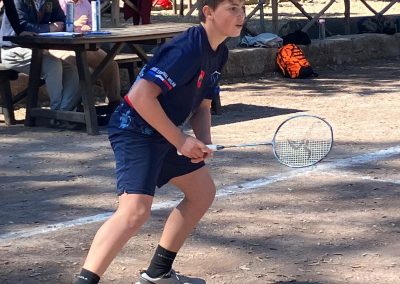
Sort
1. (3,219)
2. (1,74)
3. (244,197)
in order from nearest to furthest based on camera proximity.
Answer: (3,219), (244,197), (1,74)

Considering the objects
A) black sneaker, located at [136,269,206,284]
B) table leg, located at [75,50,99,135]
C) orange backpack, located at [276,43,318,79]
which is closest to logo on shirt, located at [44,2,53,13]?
table leg, located at [75,50,99,135]

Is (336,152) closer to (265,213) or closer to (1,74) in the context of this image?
(265,213)

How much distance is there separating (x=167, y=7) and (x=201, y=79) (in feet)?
60.2

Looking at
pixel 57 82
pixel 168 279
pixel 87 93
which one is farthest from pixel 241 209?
pixel 57 82

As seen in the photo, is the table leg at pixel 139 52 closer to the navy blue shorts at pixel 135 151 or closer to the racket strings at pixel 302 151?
Result: the racket strings at pixel 302 151

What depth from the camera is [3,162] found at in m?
8.30

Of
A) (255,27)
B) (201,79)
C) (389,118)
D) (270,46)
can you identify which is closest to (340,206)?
(201,79)

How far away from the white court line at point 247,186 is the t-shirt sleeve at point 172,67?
78.1 inches

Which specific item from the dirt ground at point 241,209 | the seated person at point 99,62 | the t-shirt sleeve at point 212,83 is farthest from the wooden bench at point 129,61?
the t-shirt sleeve at point 212,83

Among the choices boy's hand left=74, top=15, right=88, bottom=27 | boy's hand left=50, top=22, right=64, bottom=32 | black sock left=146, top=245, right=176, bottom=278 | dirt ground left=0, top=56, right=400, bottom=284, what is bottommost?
dirt ground left=0, top=56, right=400, bottom=284

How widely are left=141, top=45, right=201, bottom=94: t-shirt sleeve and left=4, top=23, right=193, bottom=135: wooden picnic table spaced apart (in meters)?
4.84

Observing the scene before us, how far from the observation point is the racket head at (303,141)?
16.8 ft

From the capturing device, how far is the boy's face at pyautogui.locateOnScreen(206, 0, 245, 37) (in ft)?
14.7

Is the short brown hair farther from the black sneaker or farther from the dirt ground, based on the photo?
the dirt ground
